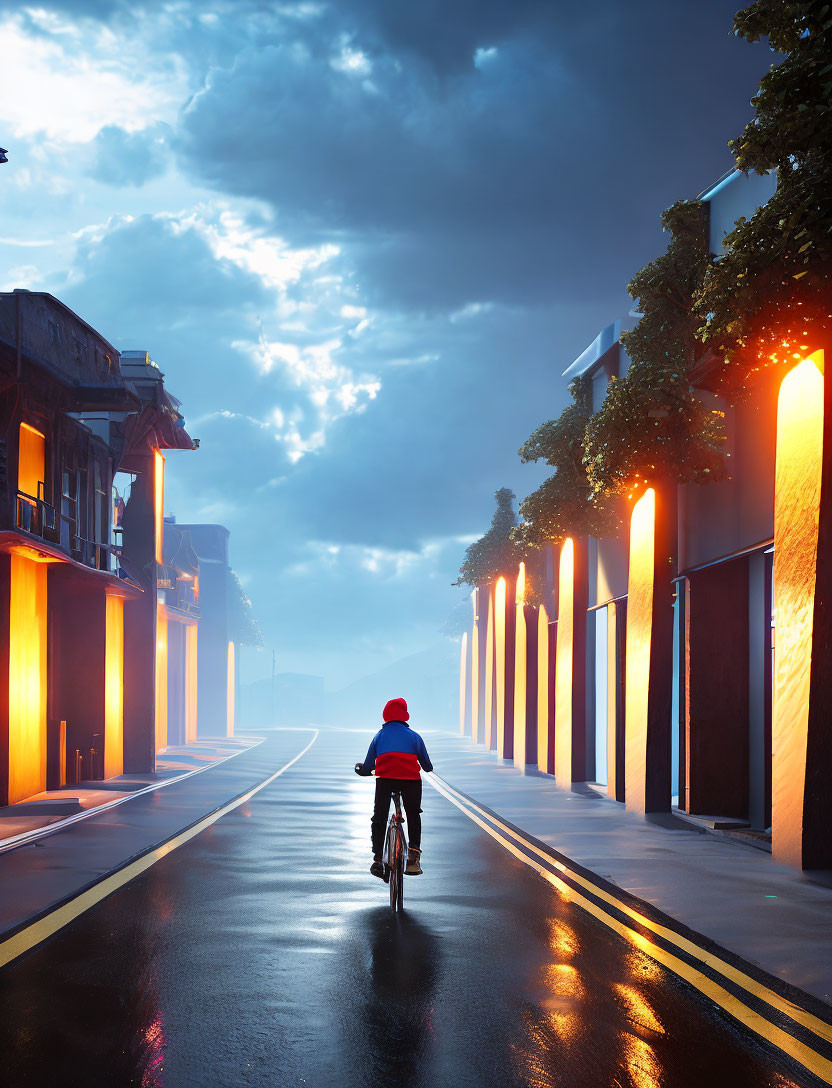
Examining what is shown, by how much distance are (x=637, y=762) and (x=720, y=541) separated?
4471 mm

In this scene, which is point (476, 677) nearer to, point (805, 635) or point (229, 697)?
point (229, 697)

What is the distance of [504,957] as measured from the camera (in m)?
7.71

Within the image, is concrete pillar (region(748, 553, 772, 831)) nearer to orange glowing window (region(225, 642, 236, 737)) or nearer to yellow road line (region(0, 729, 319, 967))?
yellow road line (region(0, 729, 319, 967))

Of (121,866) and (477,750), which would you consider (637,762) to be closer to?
(121,866)

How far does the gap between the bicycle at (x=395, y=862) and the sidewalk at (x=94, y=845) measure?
9.14ft

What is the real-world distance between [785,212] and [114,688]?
23.4 meters

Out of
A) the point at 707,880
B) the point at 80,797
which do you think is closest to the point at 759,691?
the point at 707,880

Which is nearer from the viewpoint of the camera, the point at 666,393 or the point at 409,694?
the point at 666,393

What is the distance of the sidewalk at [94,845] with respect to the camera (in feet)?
32.5

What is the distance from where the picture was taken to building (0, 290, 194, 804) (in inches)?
894

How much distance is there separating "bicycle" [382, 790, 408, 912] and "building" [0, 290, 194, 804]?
12.1 meters

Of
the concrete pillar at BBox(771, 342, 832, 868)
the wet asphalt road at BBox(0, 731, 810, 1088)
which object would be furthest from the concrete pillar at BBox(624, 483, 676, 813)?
the wet asphalt road at BBox(0, 731, 810, 1088)

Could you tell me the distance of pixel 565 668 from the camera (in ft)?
96.7

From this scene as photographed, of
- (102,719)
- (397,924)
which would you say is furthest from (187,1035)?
(102,719)
